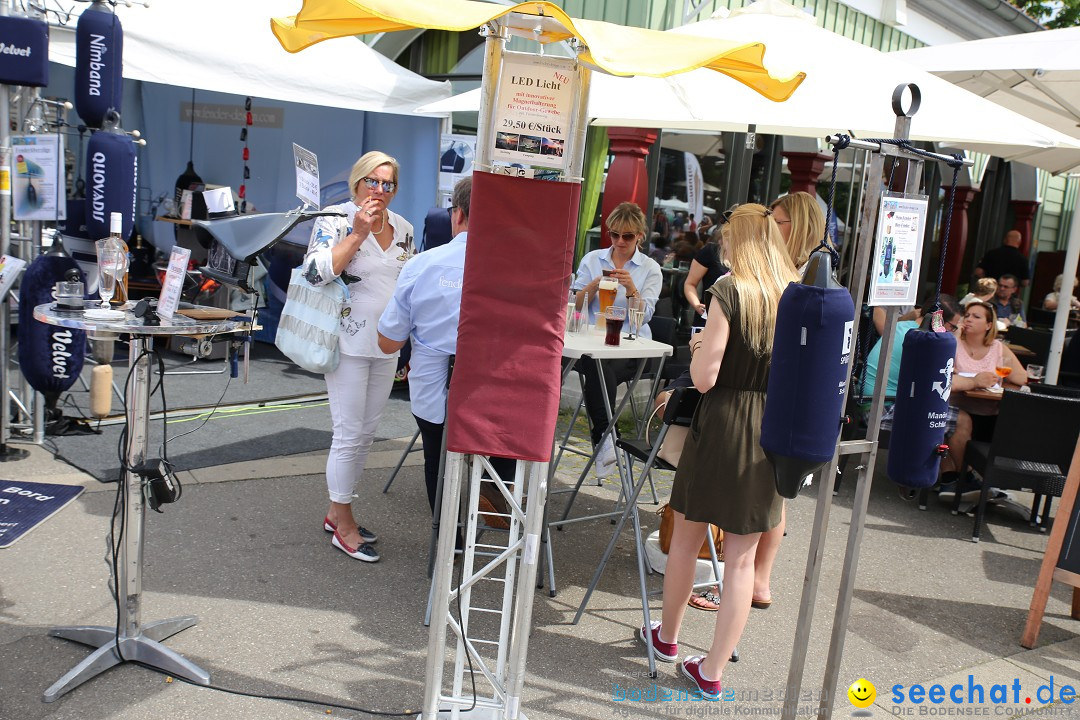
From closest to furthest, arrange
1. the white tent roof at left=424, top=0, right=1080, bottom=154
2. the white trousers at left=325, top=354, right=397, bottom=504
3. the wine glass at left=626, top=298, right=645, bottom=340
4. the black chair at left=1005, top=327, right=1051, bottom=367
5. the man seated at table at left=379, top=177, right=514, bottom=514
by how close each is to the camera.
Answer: the man seated at table at left=379, top=177, right=514, bottom=514, the white trousers at left=325, top=354, right=397, bottom=504, the white tent roof at left=424, top=0, right=1080, bottom=154, the wine glass at left=626, top=298, right=645, bottom=340, the black chair at left=1005, top=327, right=1051, bottom=367

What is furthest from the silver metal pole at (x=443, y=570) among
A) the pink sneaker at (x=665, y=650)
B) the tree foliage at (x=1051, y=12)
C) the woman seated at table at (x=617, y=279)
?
the tree foliage at (x=1051, y=12)

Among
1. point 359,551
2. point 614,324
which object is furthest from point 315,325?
point 614,324

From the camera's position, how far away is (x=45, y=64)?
479cm

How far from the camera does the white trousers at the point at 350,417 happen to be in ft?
13.3

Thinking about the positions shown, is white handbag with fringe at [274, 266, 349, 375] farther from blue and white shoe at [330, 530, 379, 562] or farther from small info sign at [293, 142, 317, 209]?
blue and white shoe at [330, 530, 379, 562]

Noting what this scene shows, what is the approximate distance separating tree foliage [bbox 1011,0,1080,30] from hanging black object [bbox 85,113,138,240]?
803 inches

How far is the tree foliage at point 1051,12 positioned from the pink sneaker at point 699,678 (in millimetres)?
20443

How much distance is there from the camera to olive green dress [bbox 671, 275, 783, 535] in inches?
124

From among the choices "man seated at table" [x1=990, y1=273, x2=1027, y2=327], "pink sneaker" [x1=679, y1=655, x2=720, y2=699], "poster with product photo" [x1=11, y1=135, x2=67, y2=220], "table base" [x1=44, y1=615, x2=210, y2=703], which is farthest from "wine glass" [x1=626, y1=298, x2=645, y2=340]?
"man seated at table" [x1=990, y1=273, x2=1027, y2=327]

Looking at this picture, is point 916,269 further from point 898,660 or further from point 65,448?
point 65,448

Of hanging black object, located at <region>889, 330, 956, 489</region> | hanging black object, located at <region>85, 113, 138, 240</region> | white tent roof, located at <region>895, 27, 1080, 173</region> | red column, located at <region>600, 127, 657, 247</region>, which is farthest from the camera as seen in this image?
red column, located at <region>600, 127, 657, 247</region>

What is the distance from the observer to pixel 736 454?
316 centimetres

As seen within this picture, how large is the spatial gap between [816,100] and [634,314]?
135cm

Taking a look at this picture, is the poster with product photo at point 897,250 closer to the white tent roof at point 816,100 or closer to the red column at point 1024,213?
the white tent roof at point 816,100
